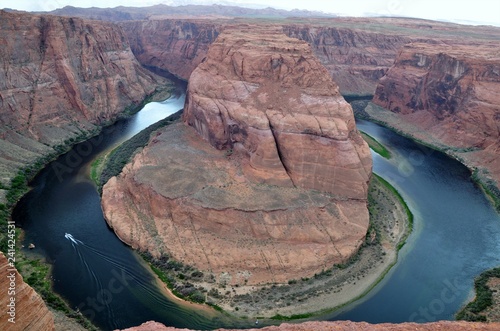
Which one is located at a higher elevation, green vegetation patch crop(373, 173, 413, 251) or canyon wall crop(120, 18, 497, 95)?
canyon wall crop(120, 18, 497, 95)

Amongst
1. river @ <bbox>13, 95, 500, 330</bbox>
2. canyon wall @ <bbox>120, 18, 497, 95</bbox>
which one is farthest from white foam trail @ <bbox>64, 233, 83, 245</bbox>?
canyon wall @ <bbox>120, 18, 497, 95</bbox>

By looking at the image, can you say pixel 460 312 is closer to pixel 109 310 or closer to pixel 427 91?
pixel 109 310

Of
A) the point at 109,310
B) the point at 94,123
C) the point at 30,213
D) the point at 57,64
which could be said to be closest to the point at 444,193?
the point at 109,310

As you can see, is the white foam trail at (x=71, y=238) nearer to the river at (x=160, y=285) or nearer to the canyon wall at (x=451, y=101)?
the river at (x=160, y=285)

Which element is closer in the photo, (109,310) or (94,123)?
(109,310)

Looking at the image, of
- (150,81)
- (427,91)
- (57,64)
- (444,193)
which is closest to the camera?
(444,193)

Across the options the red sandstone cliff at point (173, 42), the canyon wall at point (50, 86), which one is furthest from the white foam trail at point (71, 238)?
the red sandstone cliff at point (173, 42)

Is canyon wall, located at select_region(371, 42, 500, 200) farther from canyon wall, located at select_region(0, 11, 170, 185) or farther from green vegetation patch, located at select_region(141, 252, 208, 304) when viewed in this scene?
canyon wall, located at select_region(0, 11, 170, 185)
